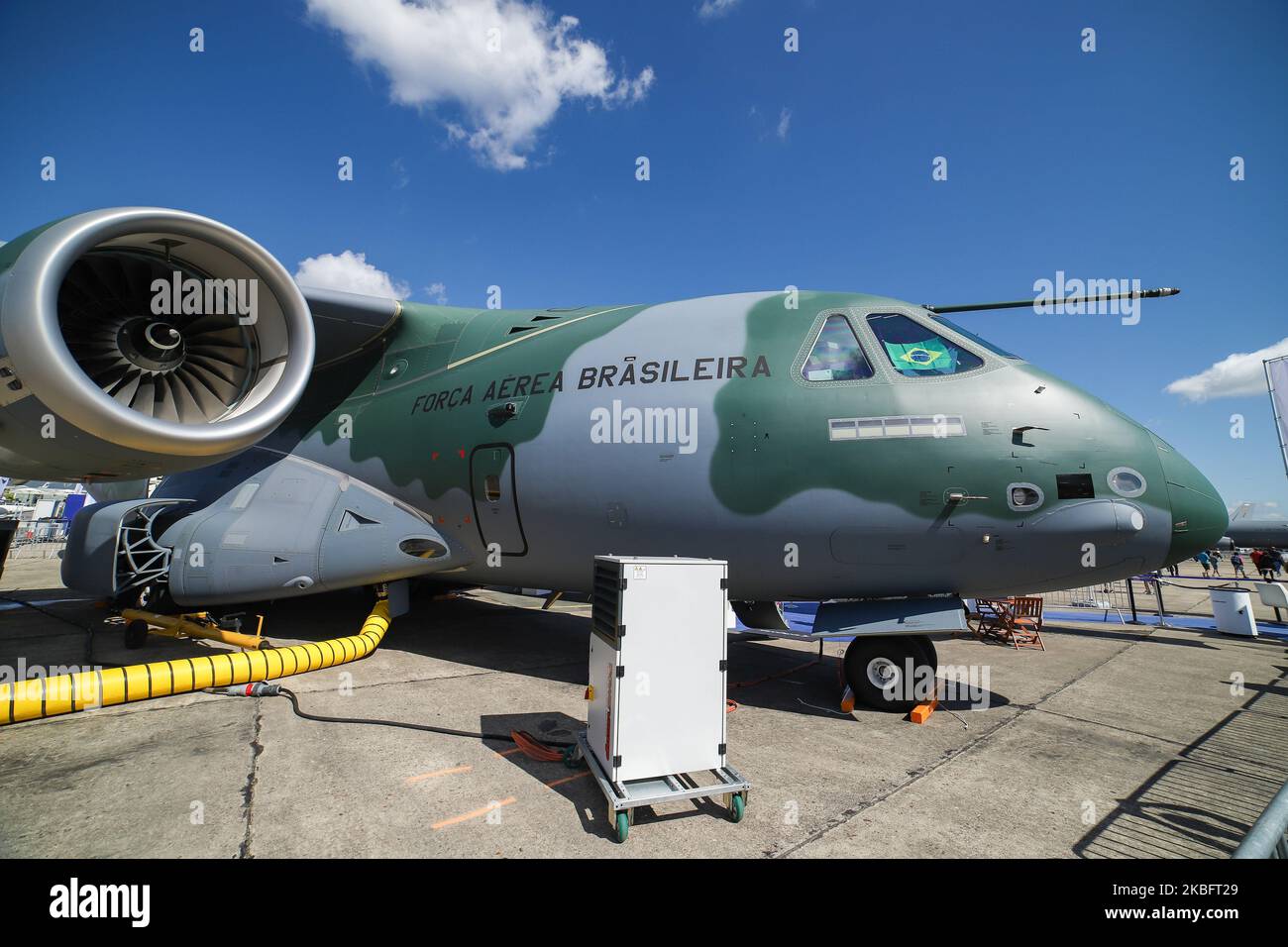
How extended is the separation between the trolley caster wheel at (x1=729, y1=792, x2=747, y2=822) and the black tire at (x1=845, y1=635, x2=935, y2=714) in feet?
9.35

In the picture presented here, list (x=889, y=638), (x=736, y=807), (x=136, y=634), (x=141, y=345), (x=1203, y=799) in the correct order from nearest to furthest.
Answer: (x=736, y=807), (x=1203, y=799), (x=141, y=345), (x=889, y=638), (x=136, y=634)

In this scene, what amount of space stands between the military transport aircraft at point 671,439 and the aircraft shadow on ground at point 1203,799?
5.40ft

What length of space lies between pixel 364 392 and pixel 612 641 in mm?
6880

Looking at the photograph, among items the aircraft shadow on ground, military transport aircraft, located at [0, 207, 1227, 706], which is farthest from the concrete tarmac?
military transport aircraft, located at [0, 207, 1227, 706]

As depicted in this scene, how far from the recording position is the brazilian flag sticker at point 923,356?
5758 millimetres

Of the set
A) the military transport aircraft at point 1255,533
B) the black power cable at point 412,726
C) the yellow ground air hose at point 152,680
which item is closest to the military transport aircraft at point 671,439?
the yellow ground air hose at point 152,680

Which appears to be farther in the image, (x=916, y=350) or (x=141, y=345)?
(x=916, y=350)

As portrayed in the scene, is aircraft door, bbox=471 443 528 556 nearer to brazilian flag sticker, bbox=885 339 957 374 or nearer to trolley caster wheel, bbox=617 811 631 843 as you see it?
trolley caster wheel, bbox=617 811 631 843

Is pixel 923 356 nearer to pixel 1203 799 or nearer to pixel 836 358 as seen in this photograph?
pixel 836 358

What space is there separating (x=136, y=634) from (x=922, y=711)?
30.7 ft

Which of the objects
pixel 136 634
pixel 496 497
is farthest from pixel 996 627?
pixel 136 634

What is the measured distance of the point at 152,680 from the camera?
577cm
